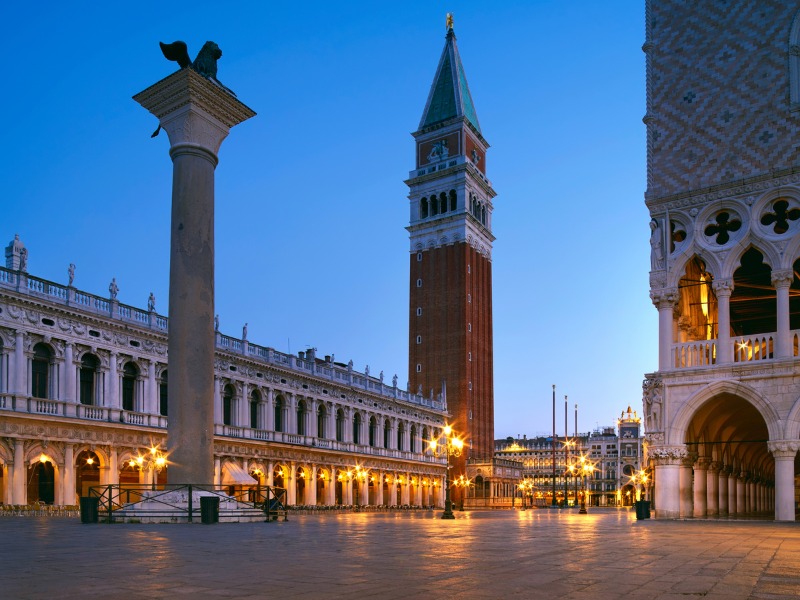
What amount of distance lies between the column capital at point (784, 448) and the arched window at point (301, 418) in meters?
41.2

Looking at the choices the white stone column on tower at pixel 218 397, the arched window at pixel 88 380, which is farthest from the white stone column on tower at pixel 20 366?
the white stone column on tower at pixel 218 397

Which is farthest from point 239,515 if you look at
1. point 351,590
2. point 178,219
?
point 351,590

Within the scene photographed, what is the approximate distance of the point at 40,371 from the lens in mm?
40031

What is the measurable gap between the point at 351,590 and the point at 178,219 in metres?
17.5

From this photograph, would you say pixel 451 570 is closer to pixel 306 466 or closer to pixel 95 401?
pixel 95 401

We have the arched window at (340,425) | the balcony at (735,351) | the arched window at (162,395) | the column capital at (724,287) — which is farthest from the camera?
the arched window at (340,425)

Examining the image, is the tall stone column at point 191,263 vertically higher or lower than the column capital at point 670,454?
higher

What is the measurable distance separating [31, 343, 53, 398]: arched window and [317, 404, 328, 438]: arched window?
2620 cm

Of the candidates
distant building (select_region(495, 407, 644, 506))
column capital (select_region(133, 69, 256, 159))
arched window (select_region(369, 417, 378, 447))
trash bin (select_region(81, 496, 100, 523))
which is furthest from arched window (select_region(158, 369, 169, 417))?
distant building (select_region(495, 407, 644, 506))

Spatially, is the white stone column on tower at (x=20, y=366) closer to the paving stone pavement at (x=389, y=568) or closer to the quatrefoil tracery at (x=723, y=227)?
the paving stone pavement at (x=389, y=568)

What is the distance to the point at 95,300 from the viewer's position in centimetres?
4294

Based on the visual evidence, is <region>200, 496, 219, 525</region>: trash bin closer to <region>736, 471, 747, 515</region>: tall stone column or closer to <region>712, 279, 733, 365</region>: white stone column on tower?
<region>712, 279, 733, 365</region>: white stone column on tower

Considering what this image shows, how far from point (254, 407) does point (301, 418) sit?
600 centimetres

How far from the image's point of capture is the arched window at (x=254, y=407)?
2212 inches
